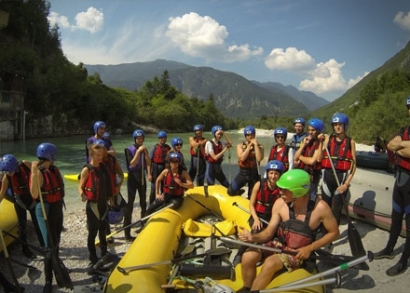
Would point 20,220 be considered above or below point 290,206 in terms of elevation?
below

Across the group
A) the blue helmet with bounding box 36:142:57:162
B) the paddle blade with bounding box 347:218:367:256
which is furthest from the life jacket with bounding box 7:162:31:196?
the paddle blade with bounding box 347:218:367:256

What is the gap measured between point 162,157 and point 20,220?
285cm

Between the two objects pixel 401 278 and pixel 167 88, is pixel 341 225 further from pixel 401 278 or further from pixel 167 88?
pixel 167 88

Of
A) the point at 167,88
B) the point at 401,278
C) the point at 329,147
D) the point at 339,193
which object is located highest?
the point at 167,88

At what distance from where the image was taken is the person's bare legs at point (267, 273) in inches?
128

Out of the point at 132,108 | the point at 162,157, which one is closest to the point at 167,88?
the point at 132,108

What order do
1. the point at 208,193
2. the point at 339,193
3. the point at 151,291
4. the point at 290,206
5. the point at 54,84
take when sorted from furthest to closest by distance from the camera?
the point at 54,84, the point at 208,193, the point at 339,193, the point at 290,206, the point at 151,291

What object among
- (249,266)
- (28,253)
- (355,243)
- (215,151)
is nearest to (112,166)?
(28,253)

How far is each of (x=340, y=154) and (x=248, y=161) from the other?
191cm

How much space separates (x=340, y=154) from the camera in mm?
5035

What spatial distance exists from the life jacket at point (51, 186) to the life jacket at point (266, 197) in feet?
9.12

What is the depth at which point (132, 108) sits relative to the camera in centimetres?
6366

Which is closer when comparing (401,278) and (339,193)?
(401,278)

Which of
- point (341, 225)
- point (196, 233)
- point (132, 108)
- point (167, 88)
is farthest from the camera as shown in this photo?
point (167, 88)
